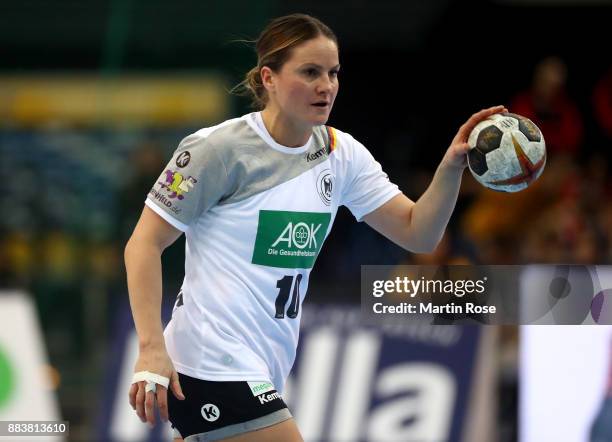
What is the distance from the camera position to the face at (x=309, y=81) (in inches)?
136

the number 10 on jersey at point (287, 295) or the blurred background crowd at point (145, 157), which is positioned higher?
the blurred background crowd at point (145, 157)

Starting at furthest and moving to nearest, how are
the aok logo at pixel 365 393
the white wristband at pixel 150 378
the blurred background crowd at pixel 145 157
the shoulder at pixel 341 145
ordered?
1. the blurred background crowd at pixel 145 157
2. the aok logo at pixel 365 393
3. the shoulder at pixel 341 145
4. the white wristband at pixel 150 378

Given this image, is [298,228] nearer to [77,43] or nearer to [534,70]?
[77,43]

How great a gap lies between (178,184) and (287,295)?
48 cm

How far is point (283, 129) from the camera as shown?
3.56 metres

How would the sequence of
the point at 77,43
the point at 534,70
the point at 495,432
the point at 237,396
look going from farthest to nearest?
the point at 534,70, the point at 77,43, the point at 495,432, the point at 237,396

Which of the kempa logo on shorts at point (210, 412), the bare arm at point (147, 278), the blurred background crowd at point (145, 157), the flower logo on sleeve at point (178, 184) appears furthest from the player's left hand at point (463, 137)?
the blurred background crowd at point (145, 157)

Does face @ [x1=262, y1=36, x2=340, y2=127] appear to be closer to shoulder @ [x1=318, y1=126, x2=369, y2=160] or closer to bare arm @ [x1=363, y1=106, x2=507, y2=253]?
shoulder @ [x1=318, y1=126, x2=369, y2=160]

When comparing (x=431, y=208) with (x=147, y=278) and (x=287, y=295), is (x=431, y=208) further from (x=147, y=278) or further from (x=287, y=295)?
(x=147, y=278)

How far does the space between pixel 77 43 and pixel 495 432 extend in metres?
4.03

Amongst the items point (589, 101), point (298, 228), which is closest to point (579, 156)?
point (589, 101)

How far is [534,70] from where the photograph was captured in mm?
9828

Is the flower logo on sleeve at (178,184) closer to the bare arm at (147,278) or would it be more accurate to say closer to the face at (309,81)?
the bare arm at (147,278)

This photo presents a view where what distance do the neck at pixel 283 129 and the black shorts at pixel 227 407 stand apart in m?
0.76
